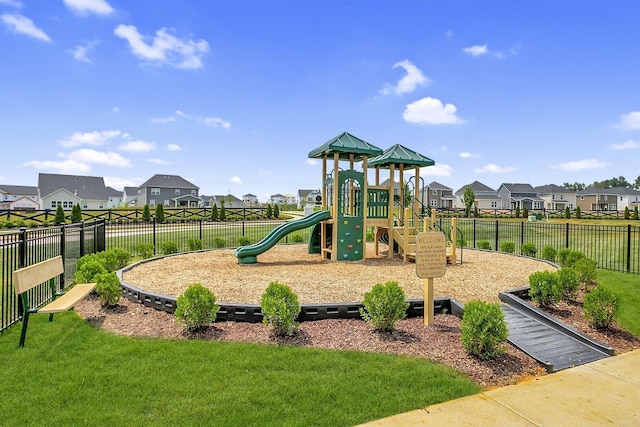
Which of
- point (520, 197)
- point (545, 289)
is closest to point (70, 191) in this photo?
point (545, 289)

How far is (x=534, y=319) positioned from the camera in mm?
5797

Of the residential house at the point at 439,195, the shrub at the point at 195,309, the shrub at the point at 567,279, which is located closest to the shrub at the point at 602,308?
the shrub at the point at 567,279

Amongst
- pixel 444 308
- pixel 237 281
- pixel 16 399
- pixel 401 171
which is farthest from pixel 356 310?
pixel 401 171

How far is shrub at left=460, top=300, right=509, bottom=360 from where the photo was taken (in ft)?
14.2

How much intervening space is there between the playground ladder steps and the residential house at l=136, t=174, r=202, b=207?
62909 millimetres

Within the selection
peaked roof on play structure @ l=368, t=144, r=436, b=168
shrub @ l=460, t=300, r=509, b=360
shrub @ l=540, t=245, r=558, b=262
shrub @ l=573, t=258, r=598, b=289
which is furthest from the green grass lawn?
shrub @ l=540, t=245, r=558, b=262

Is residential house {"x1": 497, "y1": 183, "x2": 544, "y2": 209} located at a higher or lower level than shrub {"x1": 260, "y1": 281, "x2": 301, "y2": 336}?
higher

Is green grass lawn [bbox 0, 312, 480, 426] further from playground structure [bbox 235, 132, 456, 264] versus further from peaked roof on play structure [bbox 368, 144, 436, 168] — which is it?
peaked roof on play structure [bbox 368, 144, 436, 168]

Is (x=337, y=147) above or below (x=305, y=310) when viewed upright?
above

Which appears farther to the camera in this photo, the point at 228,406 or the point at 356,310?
the point at 356,310

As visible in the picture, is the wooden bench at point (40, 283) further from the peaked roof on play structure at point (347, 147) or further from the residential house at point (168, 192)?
the residential house at point (168, 192)

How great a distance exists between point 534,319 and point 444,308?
136 cm

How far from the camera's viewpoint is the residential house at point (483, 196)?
2852 inches

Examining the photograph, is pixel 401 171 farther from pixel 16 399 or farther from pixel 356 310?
pixel 16 399
